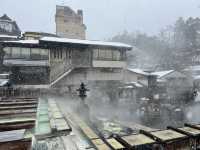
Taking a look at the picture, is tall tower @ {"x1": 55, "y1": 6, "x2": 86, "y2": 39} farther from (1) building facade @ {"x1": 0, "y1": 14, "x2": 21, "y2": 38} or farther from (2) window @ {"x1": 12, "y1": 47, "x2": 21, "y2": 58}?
(2) window @ {"x1": 12, "y1": 47, "x2": 21, "y2": 58}

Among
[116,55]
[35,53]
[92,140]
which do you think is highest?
[116,55]

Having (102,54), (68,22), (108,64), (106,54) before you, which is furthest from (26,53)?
(68,22)

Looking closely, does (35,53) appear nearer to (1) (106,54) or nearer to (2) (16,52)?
(2) (16,52)

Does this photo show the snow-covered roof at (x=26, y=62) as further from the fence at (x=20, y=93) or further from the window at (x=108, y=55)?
the window at (x=108, y=55)

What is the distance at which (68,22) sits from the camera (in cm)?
4122

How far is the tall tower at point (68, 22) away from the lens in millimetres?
40375

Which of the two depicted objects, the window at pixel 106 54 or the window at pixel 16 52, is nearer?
the window at pixel 16 52

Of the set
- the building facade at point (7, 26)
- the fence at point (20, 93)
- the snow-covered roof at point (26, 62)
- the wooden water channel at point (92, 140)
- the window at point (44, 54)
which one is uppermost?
the building facade at point (7, 26)

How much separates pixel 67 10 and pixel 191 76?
3223cm

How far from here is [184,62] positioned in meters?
40.4

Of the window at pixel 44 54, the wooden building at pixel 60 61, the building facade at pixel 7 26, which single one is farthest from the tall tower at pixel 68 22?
the window at pixel 44 54

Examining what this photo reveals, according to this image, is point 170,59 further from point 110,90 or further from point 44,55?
point 44,55

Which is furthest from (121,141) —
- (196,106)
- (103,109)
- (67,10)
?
(67,10)

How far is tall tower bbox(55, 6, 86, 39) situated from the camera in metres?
40.4
